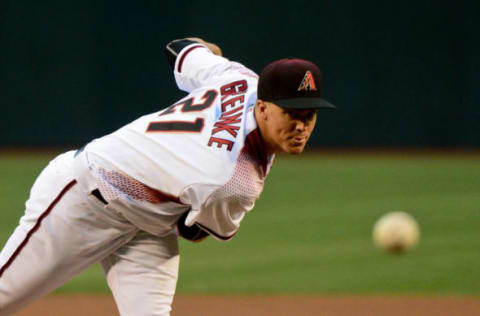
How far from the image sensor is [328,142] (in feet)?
47.6

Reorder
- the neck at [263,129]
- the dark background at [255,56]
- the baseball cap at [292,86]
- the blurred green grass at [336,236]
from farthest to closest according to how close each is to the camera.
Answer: the dark background at [255,56], the blurred green grass at [336,236], the neck at [263,129], the baseball cap at [292,86]

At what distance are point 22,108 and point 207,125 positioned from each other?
38.3 feet

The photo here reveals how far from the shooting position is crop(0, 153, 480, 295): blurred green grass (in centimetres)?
662

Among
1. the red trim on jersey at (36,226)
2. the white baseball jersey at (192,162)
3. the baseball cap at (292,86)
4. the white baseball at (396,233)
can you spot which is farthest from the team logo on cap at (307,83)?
the white baseball at (396,233)

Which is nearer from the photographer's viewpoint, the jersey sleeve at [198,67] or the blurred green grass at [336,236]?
the jersey sleeve at [198,67]

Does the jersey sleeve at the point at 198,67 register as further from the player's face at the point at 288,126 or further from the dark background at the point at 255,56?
the dark background at the point at 255,56

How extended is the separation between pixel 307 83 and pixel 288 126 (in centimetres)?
19

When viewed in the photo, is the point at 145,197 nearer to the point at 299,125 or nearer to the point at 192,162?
the point at 192,162

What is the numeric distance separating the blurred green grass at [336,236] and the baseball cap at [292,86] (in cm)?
341

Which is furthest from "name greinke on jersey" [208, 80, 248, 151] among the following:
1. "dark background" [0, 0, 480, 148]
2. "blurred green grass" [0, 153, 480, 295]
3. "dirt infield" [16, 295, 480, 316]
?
"dark background" [0, 0, 480, 148]

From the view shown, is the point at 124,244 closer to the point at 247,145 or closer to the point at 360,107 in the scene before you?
the point at 247,145

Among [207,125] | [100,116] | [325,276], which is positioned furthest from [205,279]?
[100,116]

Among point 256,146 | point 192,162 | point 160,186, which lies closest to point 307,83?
point 256,146

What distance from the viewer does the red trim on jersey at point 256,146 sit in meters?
3.20
